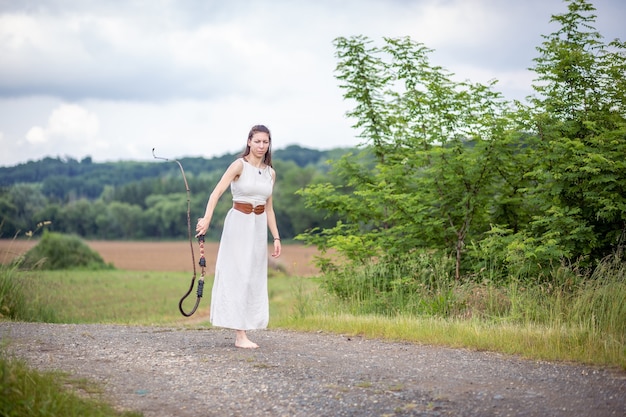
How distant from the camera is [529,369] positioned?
6984 millimetres

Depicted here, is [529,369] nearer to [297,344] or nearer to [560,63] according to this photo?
[297,344]

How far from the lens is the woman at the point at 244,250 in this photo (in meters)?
8.14

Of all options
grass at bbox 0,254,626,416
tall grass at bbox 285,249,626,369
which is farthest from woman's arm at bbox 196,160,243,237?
tall grass at bbox 285,249,626,369

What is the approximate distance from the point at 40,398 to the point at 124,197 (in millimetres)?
105652

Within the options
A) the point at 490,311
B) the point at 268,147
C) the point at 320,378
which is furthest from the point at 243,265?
the point at 490,311

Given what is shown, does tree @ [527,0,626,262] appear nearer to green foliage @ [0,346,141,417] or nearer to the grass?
the grass

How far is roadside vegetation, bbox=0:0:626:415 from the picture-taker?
30.8ft

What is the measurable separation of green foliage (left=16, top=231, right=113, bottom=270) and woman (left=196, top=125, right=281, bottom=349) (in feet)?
132

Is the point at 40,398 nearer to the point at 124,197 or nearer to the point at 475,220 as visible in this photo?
the point at 475,220

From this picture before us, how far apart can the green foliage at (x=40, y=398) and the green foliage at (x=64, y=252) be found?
42.0 metres

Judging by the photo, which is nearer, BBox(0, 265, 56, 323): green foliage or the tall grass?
the tall grass

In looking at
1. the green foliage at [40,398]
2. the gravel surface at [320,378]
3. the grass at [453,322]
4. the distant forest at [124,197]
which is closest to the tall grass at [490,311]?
the grass at [453,322]

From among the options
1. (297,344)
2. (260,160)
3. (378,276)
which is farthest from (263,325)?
(378,276)

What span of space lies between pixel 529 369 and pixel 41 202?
63946 mm
